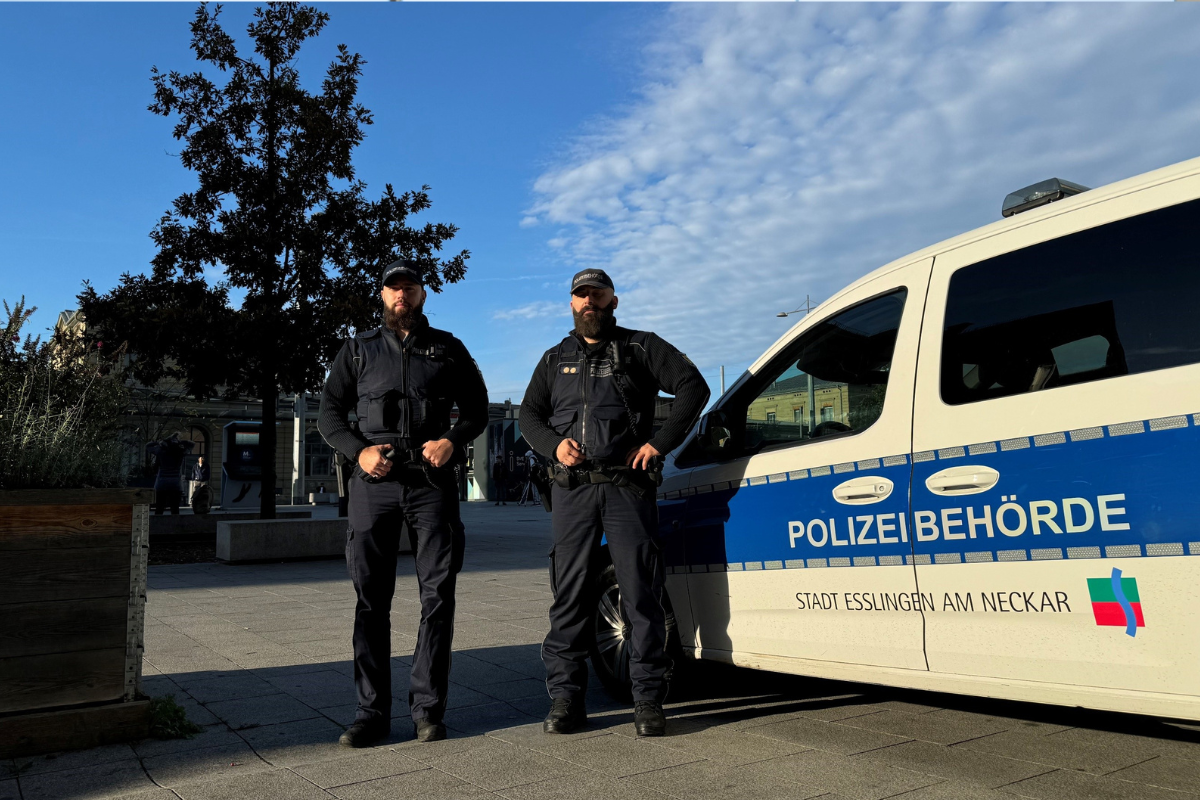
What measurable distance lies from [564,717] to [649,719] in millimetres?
352

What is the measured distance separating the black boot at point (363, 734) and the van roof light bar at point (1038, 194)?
3.07m

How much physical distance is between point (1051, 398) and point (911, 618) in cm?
88

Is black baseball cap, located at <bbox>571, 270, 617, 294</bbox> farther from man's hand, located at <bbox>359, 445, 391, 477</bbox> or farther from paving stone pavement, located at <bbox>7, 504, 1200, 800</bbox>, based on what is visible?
paving stone pavement, located at <bbox>7, 504, 1200, 800</bbox>

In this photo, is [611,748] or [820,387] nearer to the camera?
[611,748]

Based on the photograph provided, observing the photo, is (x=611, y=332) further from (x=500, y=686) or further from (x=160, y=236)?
(x=160, y=236)

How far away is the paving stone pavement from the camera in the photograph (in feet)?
9.83

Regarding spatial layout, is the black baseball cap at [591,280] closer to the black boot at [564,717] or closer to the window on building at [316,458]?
the black boot at [564,717]

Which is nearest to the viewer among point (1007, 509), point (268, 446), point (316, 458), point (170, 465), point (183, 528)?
point (1007, 509)

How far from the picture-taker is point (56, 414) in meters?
3.96

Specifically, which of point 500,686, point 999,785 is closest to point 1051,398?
point 999,785

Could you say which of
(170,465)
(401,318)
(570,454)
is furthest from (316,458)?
(570,454)

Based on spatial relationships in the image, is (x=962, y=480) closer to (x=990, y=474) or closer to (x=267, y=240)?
(x=990, y=474)

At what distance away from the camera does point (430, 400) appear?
3.90 m

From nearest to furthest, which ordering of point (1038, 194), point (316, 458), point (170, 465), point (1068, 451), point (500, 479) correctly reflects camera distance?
point (1068, 451) → point (1038, 194) → point (170, 465) → point (500, 479) → point (316, 458)
